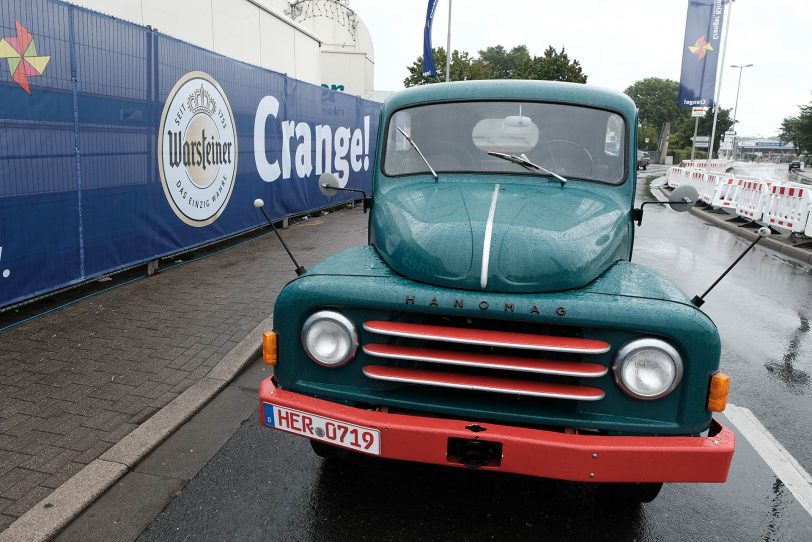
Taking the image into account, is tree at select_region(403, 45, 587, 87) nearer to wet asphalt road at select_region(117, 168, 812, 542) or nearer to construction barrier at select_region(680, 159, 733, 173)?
construction barrier at select_region(680, 159, 733, 173)

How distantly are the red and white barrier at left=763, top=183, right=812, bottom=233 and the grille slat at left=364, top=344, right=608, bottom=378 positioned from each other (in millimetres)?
12162

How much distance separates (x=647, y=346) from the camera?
2.50 metres

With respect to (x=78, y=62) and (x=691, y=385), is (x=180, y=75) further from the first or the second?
(x=691, y=385)

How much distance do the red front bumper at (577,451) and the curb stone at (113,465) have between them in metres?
1.51

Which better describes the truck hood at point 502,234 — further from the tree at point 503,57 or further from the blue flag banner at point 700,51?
the tree at point 503,57

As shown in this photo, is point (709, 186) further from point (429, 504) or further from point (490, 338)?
point (490, 338)

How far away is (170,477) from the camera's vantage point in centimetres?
328

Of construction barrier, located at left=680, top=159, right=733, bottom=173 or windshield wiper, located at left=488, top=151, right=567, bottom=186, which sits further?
construction barrier, located at left=680, top=159, right=733, bottom=173

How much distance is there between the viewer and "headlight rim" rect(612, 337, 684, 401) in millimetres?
2500

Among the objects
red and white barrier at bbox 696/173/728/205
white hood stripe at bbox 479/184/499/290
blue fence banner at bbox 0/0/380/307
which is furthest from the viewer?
red and white barrier at bbox 696/173/728/205

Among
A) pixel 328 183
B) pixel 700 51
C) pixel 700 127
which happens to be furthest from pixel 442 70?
pixel 700 127

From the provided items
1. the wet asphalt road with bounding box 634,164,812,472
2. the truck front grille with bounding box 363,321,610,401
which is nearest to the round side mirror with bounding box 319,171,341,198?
the truck front grille with bounding box 363,321,610,401

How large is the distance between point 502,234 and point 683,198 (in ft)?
5.84

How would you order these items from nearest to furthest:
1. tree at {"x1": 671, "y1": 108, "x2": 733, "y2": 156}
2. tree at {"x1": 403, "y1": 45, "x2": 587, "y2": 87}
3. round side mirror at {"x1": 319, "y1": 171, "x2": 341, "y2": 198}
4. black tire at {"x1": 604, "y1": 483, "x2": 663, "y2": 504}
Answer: black tire at {"x1": 604, "y1": 483, "x2": 663, "y2": 504} < round side mirror at {"x1": 319, "y1": 171, "x2": 341, "y2": 198} < tree at {"x1": 403, "y1": 45, "x2": 587, "y2": 87} < tree at {"x1": 671, "y1": 108, "x2": 733, "y2": 156}
